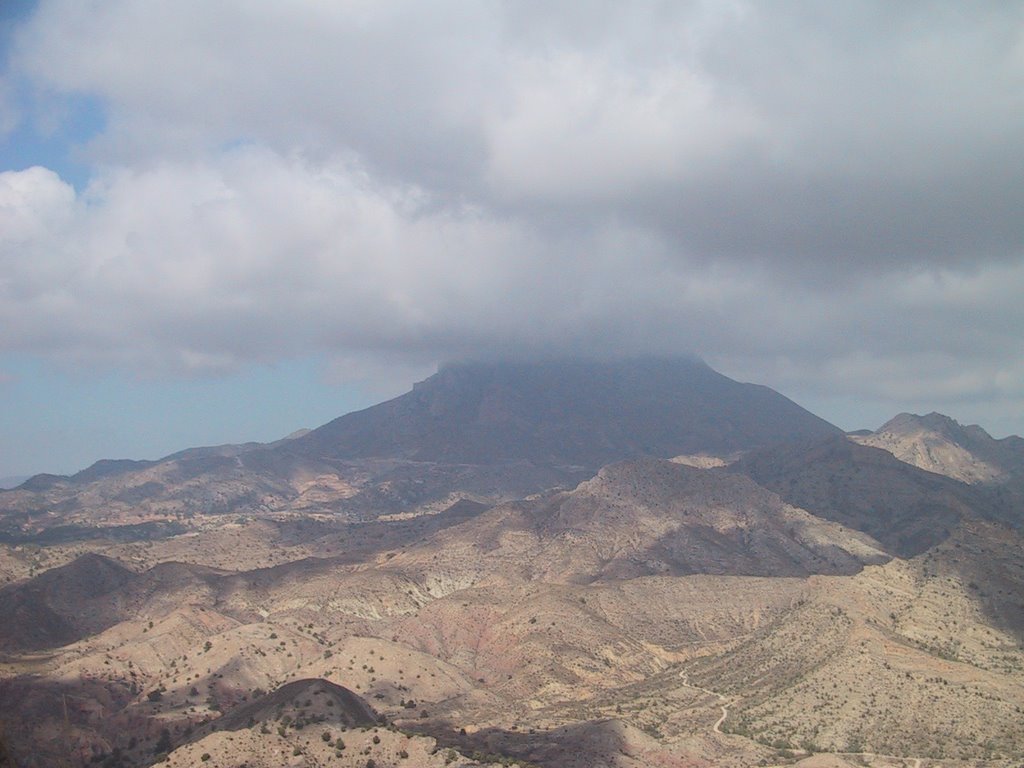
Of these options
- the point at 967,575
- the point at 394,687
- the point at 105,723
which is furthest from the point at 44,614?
the point at 967,575

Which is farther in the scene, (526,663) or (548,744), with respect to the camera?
(526,663)

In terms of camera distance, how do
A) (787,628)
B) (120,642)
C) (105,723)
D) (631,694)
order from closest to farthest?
(105,723) → (631,694) → (787,628) → (120,642)

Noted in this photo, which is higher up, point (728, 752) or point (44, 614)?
point (44, 614)

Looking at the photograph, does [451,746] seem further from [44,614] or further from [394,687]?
[44,614]

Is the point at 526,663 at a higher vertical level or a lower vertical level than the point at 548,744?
higher

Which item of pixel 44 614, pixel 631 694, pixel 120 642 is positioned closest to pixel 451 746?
pixel 631 694

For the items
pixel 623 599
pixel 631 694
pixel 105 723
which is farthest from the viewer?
pixel 623 599

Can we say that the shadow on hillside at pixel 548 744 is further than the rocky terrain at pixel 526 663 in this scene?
No

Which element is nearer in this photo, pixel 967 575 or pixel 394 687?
pixel 394 687

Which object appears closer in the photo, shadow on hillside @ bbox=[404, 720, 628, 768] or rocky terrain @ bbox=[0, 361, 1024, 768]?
shadow on hillside @ bbox=[404, 720, 628, 768]
